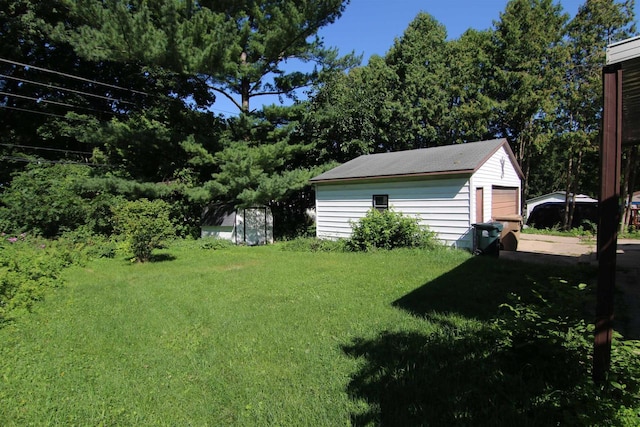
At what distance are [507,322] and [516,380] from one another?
56 centimetres

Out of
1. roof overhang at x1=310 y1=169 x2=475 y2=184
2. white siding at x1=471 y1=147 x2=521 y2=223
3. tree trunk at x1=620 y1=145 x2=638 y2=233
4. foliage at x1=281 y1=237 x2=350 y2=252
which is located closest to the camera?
roof overhang at x1=310 y1=169 x2=475 y2=184

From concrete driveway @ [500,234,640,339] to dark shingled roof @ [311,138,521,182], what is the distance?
2932mm

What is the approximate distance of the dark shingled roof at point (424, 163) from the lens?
→ 1075 centimetres

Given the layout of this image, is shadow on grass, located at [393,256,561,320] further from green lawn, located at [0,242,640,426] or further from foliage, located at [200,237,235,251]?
foliage, located at [200,237,235,251]

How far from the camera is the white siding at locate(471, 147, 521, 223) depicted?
1051cm

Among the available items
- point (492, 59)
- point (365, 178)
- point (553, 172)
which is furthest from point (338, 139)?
point (553, 172)

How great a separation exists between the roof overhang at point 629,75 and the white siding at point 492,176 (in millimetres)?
7251

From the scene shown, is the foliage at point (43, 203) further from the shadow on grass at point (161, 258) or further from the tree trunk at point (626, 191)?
the tree trunk at point (626, 191)

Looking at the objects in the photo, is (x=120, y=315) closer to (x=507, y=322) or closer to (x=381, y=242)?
(x=507, y=322)

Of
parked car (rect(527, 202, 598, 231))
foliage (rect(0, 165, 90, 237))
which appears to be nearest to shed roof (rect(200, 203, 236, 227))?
foliage (rect(0, 165, 90, 237))

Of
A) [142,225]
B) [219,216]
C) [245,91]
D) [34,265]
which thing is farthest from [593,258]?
[245,91]

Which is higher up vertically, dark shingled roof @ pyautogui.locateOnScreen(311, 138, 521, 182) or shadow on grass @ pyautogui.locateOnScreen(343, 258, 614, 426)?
dark shingled roof @ pyautogui.locateOnScreen(311, 138, 521, 182)

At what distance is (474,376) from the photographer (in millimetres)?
2990

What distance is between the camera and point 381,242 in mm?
11188
